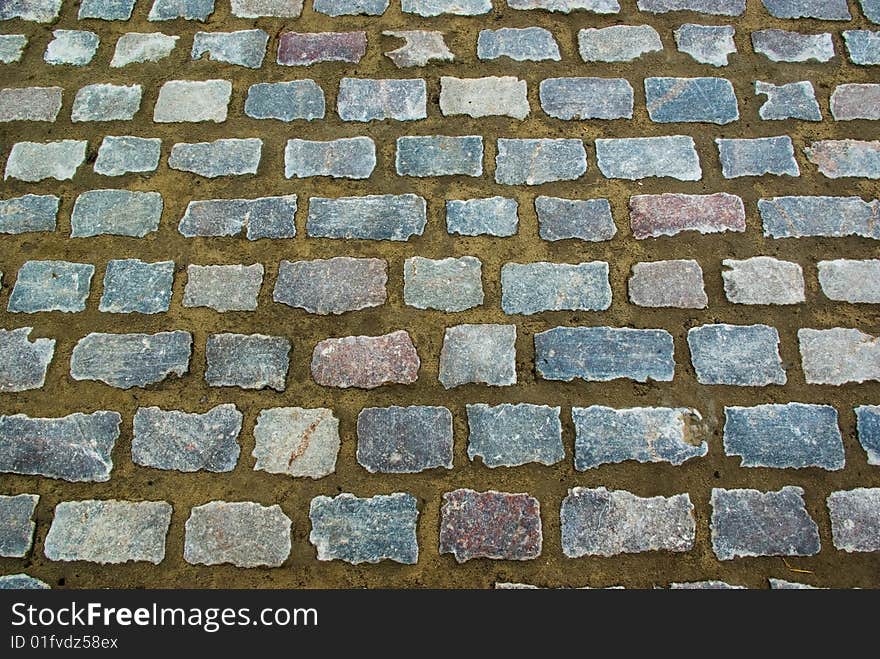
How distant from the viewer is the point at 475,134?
2.90 m

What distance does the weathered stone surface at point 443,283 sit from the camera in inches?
100.0

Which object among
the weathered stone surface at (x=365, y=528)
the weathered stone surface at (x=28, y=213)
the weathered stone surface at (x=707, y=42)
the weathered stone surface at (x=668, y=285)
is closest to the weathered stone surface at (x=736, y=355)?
the weathered stone surface at (x=668, y=285)

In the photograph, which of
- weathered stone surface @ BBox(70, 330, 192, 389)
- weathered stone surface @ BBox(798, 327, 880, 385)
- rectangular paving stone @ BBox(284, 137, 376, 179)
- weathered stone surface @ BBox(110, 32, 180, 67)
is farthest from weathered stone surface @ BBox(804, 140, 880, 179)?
weathered stone surface @ BBox(110, 32, 180, 67)

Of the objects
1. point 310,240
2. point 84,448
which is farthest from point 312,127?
point 84,448

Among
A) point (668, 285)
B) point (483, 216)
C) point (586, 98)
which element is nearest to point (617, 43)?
point (586, 98)

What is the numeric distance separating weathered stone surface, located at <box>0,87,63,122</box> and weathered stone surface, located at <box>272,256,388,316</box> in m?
1.24

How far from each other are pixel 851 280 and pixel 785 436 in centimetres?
64

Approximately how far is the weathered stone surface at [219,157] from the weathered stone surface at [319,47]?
45cm

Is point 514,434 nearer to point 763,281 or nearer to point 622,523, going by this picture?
point 622,523

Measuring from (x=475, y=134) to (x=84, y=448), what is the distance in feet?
5.67

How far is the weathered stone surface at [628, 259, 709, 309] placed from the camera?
99.6 inches

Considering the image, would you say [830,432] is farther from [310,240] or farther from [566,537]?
[310,240]

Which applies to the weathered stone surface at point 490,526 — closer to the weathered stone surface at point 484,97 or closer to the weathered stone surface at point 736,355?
the weathered stone surface at point 736,355

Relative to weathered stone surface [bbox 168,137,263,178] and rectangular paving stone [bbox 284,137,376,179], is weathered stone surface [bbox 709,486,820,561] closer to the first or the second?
rectangular paving stone [bbox 284,137,376,179]
